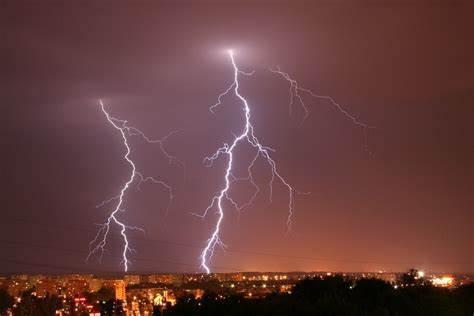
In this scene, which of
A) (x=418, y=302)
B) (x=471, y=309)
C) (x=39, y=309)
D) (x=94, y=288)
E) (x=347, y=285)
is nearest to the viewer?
(x=418, y=302)

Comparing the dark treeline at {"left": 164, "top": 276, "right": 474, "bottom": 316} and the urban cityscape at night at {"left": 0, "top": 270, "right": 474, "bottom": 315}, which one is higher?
the urban cityscape at night at {"left": 0, "top": 270, "right": 474, "bottom": 315}

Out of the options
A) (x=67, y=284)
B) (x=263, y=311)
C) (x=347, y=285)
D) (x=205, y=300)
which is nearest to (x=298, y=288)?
(x=347, y=285)

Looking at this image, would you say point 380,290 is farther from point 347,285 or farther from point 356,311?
point 356,311

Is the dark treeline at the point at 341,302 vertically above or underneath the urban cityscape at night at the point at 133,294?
underneath

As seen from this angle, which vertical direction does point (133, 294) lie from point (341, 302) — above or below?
above

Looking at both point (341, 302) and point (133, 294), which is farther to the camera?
point (133, 294)

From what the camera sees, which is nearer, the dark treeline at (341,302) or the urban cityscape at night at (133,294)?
the dark treeline at (341,302)

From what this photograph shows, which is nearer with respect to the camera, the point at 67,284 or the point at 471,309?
the point at 471,309

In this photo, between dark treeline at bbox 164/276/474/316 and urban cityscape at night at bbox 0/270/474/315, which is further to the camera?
urban cityscape at night at bbox 0/270/474/315
